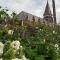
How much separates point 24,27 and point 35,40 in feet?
2.37

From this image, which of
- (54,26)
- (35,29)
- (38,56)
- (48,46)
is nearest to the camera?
(38,56)

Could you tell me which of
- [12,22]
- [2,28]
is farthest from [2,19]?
[2,28]

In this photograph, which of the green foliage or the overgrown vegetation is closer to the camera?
the green foliage

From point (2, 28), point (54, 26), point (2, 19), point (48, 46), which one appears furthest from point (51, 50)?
point (54, 26)

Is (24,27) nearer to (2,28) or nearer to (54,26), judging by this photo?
(2,28)

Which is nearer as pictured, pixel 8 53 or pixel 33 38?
pixel 8 53

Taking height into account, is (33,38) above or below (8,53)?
above

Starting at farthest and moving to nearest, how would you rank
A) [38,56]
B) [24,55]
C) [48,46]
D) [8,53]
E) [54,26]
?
[54,26]
[48,46]
[38,56]
[24,55]
[8,53]

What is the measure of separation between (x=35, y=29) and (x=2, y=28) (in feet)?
6.11

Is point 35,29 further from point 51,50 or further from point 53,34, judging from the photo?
point 51,50

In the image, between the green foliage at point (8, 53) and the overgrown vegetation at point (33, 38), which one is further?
the overgrown vegetation at point (33, 38)

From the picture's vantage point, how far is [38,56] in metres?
7.01

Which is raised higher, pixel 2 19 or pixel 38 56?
pixel 2 19

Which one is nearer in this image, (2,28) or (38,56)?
(38,56)
